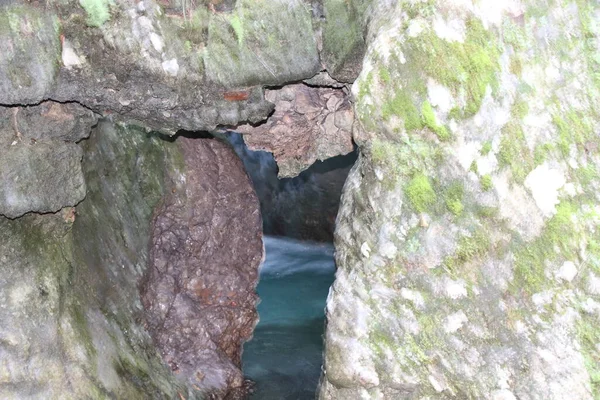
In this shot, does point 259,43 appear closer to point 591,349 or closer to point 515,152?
point 515,152

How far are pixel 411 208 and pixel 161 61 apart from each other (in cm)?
101

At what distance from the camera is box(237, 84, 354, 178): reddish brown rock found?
3305 millimetres

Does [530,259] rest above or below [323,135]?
below

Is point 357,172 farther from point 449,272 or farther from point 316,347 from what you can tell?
point 316,347

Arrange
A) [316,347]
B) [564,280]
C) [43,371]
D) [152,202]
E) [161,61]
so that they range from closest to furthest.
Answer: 1. [564,280]
2. [161,61]
3. [43,371]
4. [152,202]
5. [316,347]

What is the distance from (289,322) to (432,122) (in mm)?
4315

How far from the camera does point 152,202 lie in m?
4.48

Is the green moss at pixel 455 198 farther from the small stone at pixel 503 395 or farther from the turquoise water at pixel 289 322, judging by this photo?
the turquoise water at pixel 289 322

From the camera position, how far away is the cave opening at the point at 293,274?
5230 millimetres

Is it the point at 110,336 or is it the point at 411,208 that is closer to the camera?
the point at 411,208

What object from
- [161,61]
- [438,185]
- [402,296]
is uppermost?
[161,61]

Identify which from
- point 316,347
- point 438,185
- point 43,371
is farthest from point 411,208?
point 316,347

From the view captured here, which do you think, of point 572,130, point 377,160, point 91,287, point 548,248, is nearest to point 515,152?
point 572,130

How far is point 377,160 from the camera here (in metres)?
2.51
